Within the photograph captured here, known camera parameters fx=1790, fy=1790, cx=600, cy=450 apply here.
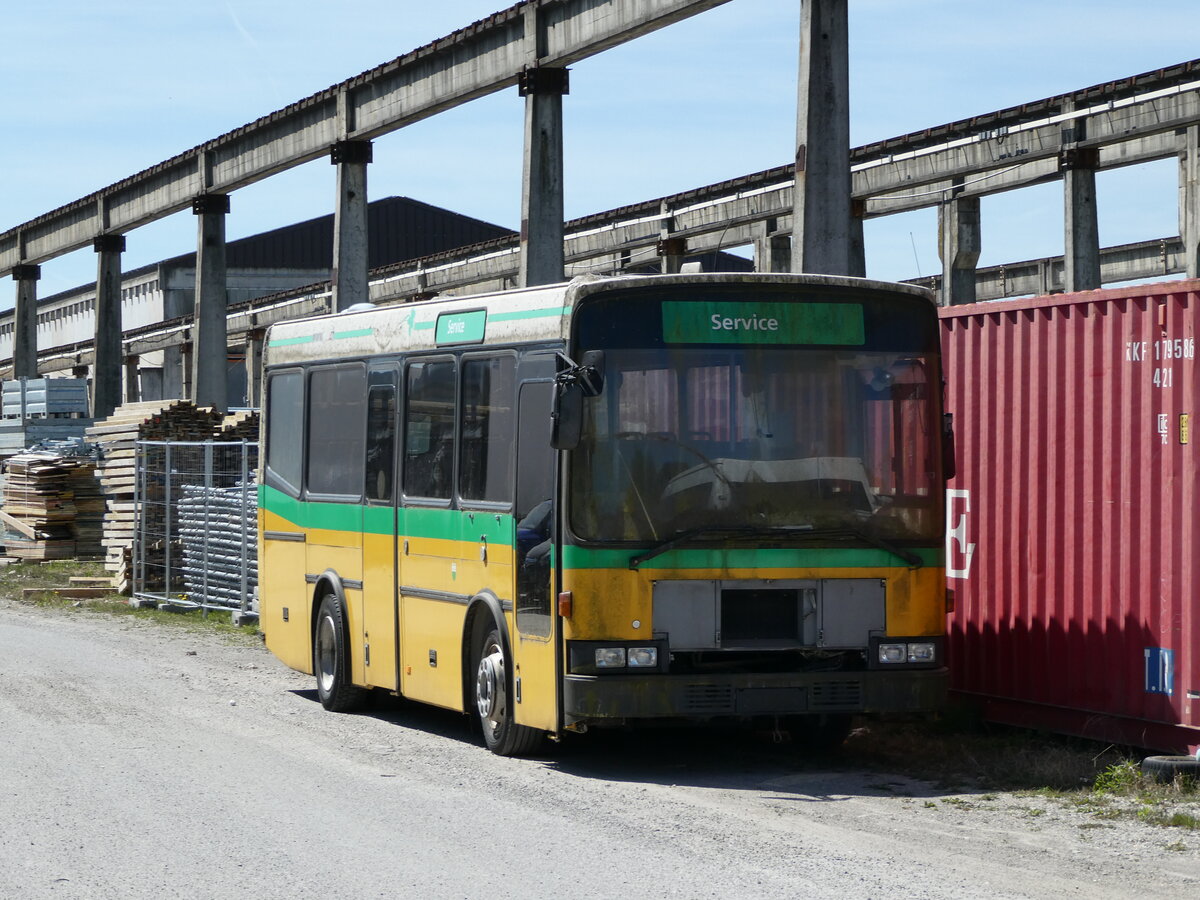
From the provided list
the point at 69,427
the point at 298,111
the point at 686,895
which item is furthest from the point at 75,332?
the point at 686,895

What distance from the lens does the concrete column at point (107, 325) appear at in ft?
145

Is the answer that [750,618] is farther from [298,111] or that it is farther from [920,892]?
[298,111]

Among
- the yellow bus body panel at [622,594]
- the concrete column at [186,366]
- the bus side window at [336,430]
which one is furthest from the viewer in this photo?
the concrete column at [186,366]

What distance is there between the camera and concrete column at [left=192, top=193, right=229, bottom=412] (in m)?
37.5

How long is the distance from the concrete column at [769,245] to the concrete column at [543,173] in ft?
52.6

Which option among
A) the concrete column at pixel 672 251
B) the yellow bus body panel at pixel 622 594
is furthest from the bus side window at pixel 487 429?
the concrete column at pixel 672 251

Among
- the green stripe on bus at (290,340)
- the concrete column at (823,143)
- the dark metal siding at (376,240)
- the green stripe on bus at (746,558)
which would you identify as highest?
the dark metal siding at (376,240)

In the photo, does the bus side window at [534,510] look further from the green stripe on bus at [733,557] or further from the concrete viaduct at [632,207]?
the concrete viaduct at [632,207]

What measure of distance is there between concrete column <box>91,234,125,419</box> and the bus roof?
99.4 ft

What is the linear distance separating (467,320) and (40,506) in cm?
2093

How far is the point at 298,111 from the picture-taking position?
107 ft

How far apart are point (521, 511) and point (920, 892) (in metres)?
4.32

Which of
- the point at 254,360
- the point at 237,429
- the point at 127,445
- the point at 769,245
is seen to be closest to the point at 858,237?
the point at 769,245

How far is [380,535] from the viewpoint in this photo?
13.2 m
